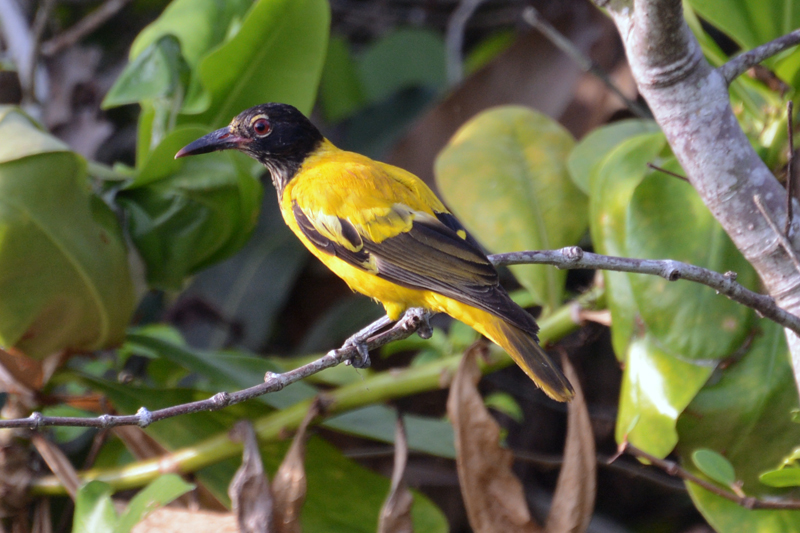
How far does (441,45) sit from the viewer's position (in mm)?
4129

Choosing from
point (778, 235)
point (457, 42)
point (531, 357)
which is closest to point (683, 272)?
point (778, 235)

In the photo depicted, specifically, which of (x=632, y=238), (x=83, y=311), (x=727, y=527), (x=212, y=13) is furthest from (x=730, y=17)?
(x=83, y=311)

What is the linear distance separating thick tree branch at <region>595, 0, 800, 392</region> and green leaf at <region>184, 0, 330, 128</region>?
1.05 m

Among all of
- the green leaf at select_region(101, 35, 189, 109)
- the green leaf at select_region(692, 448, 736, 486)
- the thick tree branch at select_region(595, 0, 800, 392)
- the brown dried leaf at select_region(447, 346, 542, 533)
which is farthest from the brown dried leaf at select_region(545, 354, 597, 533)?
the green leaf at select_region(101, 35, 189, 109)

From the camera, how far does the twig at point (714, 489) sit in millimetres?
1510

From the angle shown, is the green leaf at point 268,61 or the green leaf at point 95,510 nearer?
the green leaf at point 95,510

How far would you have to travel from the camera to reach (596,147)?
2258 millimetres

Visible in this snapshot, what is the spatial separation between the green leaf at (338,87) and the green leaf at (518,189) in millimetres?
1633

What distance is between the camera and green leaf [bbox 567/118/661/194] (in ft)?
7.09

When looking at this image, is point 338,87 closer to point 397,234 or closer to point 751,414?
point 397,234

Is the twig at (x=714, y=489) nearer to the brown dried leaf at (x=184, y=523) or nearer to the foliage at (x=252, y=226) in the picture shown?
the foliage at (x=252, y=226)

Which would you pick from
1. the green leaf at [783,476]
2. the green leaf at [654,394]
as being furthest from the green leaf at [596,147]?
the green leaf at [783,476]

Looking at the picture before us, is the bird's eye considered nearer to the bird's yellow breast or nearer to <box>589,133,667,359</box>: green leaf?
the bird's yellow breast

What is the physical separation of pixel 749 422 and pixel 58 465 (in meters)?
1.69
